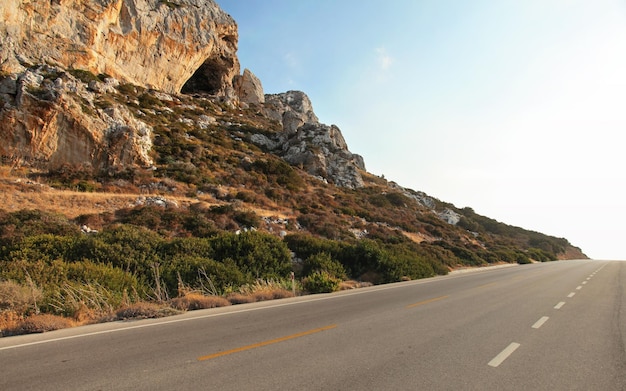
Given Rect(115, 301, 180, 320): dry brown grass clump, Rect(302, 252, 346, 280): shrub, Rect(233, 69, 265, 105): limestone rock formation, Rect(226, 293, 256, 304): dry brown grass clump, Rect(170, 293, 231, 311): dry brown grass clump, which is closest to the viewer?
Rect(115, 301, 180, 320): dry brown grass clump

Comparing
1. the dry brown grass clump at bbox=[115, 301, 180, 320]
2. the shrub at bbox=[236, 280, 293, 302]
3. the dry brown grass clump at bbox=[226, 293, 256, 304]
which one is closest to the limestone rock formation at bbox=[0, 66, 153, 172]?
the shrub at bbox=[236, 280, 293, 302]

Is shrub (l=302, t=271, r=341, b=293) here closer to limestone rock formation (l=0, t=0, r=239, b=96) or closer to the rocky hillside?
the rocky hillside

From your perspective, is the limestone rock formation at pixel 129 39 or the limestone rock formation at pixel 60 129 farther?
the limestone rock formation at pixel 129 39

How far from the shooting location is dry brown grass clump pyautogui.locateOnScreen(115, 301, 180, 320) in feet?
28.1

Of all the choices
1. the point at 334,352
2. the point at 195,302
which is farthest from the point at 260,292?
the point at 334,352

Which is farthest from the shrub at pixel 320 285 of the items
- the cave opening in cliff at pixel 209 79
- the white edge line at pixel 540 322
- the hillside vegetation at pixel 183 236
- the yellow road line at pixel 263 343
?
the cave opening in cliff at pixel 209 79

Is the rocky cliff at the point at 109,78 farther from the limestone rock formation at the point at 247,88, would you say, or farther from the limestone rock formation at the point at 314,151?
the limestone rock formation at the point at 247,88

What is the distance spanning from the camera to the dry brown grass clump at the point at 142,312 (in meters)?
8.56

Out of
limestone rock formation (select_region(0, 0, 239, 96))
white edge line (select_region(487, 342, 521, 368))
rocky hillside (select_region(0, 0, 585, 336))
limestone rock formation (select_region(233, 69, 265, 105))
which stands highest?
limestone rock formation (select_region(233, 69, 265, 105))

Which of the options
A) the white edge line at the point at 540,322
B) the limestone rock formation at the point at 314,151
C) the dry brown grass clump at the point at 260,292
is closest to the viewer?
the white edge line at the point at 540,322

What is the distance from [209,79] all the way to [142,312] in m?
77.1

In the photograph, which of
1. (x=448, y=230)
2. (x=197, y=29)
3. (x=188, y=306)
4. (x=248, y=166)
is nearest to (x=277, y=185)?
(x=248, y=166)

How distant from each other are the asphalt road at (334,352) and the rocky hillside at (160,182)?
381 cm

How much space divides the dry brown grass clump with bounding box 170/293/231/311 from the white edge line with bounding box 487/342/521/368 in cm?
771
